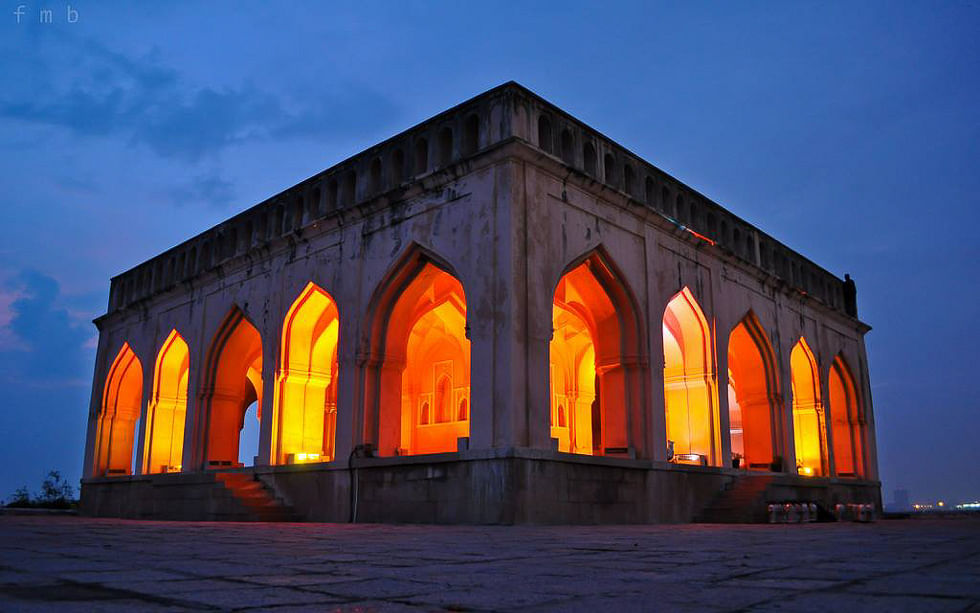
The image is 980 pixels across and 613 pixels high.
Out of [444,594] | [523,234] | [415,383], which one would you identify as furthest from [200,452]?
[444,594]

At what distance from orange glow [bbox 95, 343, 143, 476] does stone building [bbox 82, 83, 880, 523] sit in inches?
2.6

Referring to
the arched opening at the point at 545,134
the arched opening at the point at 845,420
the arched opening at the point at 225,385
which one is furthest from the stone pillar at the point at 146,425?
the arched opening at the point at 845,420

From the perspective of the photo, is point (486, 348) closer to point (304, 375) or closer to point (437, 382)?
point (304, 375)

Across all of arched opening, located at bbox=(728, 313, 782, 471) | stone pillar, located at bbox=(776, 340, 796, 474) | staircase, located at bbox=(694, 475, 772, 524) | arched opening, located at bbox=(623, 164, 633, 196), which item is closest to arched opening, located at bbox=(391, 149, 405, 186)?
arched opening, located at bbox=(623, 164, 633, 196)

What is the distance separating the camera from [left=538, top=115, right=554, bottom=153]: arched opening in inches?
510

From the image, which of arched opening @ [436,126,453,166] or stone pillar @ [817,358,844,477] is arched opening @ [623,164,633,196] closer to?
arched opening @ [436,126,453,166]

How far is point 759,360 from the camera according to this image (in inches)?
709

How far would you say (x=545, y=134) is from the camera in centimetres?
1303

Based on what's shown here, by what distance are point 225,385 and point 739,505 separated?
11397 millimetres

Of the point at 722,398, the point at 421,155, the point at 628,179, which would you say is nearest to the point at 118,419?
the point at 421,155

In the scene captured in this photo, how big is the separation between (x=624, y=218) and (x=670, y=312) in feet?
9.89

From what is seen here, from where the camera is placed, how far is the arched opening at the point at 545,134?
1295 cm

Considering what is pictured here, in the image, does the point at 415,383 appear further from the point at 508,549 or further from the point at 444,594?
the point at 444,594

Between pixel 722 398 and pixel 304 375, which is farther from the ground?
A: pixel 304 375
